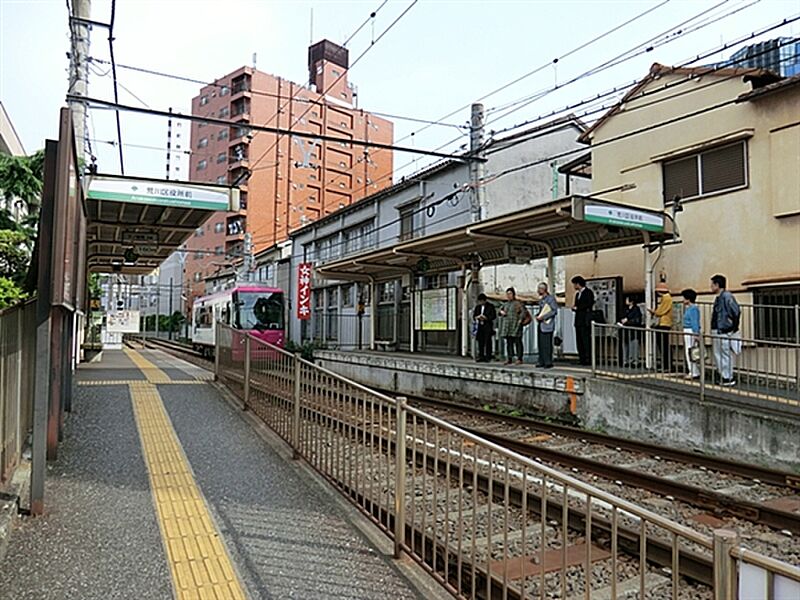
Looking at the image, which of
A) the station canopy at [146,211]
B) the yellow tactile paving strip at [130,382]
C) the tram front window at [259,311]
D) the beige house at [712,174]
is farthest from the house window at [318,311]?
the yellow tactile paving strip at [130,382]

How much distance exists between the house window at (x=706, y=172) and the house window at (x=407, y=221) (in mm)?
11310

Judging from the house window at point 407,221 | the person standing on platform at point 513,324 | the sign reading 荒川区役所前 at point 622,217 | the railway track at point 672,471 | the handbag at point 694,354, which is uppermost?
the house window at point 407,221

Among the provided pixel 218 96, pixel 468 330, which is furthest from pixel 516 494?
pixel 218 96

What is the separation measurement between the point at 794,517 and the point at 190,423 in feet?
22.2

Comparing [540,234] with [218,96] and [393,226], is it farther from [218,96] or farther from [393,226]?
[218,96]

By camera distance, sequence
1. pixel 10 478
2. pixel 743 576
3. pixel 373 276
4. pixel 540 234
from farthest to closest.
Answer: pixel 373 276, pixel 540 234, pixel 10 478, pixel 743 576

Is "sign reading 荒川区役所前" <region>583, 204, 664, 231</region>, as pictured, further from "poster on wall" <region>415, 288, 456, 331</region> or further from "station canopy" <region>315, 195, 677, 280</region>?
"poster on wall" <region>415, 288, 456, 331</region>

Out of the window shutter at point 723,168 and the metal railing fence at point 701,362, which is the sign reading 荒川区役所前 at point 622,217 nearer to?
the metal railing fence at point 701,362

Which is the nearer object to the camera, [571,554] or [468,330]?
[571,554]

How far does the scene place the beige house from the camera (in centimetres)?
1142

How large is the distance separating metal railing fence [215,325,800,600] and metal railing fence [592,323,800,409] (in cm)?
427

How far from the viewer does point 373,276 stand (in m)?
22.0

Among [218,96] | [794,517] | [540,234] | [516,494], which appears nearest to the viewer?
[794,517]

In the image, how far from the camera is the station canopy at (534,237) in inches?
432
